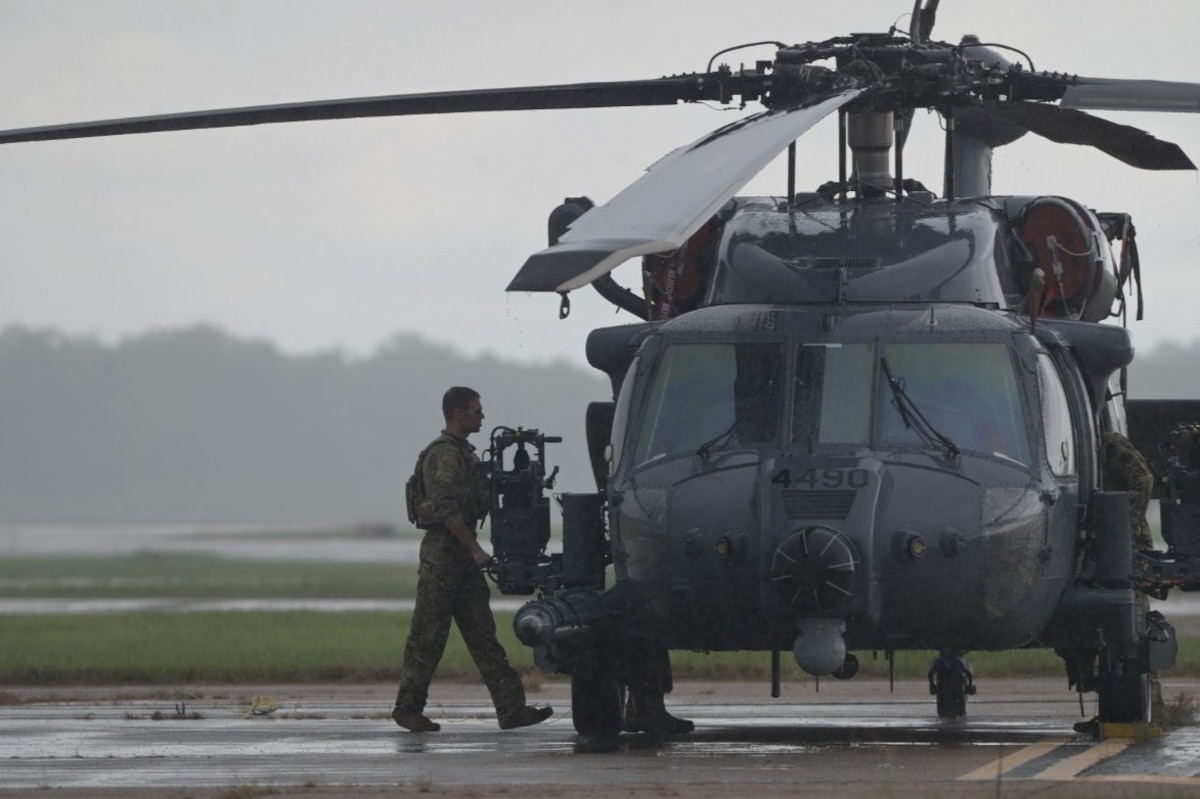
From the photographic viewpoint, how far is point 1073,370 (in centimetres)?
1284

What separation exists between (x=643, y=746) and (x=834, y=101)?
375cm

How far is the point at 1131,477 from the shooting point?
13.0 metres

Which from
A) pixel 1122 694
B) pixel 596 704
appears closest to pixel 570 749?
pixel 596 704

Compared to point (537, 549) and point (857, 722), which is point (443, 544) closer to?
point (537, 549)

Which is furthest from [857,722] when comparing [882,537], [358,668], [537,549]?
[358,668]

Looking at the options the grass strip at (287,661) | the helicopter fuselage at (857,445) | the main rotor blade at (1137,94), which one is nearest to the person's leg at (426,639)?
the helicopter fuselage at (857,445)

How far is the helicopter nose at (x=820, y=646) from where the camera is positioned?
36.7 feet

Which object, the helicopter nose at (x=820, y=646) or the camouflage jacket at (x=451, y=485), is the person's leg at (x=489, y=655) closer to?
the camouflage jacket at (x=451, y=485)

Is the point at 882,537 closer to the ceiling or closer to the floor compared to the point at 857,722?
closer to the ceiling

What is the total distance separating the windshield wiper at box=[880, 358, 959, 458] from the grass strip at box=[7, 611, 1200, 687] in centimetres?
810

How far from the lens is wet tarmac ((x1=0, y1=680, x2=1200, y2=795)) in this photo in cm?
1039

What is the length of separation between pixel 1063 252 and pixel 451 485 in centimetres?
392

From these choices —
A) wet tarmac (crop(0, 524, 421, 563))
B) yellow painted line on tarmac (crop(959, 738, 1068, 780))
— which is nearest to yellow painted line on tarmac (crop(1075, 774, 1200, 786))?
yellow painted line on tarmac (crop(959, 738, 1068, 780))

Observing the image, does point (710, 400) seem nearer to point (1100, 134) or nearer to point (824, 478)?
point (824, 478)
